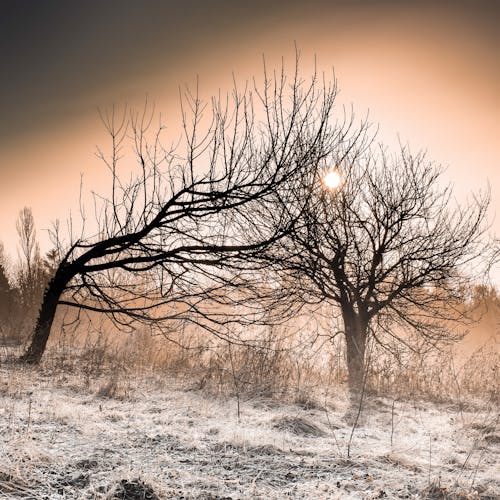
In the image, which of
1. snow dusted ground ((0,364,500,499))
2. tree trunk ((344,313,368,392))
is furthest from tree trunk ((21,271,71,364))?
tree trunk ((344,313,368,392))

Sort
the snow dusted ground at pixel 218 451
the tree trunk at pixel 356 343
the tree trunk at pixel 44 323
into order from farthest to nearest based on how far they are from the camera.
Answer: the tree trunk at pixel 356 343 < the tree trunk at pixel 44 323 < the snow dusted ground at pixel 218 451

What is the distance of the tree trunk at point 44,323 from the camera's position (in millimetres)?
7723

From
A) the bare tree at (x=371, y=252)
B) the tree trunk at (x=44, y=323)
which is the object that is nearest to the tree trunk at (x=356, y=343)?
the bare tree at (x=371, y=252)

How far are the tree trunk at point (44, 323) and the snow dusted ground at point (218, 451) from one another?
1.75 metres

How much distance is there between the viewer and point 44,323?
7.86m

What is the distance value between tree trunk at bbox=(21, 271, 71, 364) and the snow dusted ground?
175 centimetres

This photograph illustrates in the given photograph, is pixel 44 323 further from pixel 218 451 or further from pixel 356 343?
pixel 356 343

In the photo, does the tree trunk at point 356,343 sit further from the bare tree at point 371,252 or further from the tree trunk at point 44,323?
the tree trunk at point 44,323

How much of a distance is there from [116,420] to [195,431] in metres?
0.88

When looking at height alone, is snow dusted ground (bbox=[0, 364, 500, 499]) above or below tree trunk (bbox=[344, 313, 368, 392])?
below

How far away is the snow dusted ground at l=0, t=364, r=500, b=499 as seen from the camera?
2.79m

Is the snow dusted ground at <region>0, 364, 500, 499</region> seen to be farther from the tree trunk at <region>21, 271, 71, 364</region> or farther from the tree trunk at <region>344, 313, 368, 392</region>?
the tree trunk at <region>344, 313, 368, 392</region>

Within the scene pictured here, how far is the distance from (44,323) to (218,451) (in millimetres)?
5357

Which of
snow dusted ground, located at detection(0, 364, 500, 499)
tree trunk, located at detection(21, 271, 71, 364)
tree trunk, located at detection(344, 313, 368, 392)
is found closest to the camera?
snow dusted ground, located at detection(0, 364, 500, 499)
